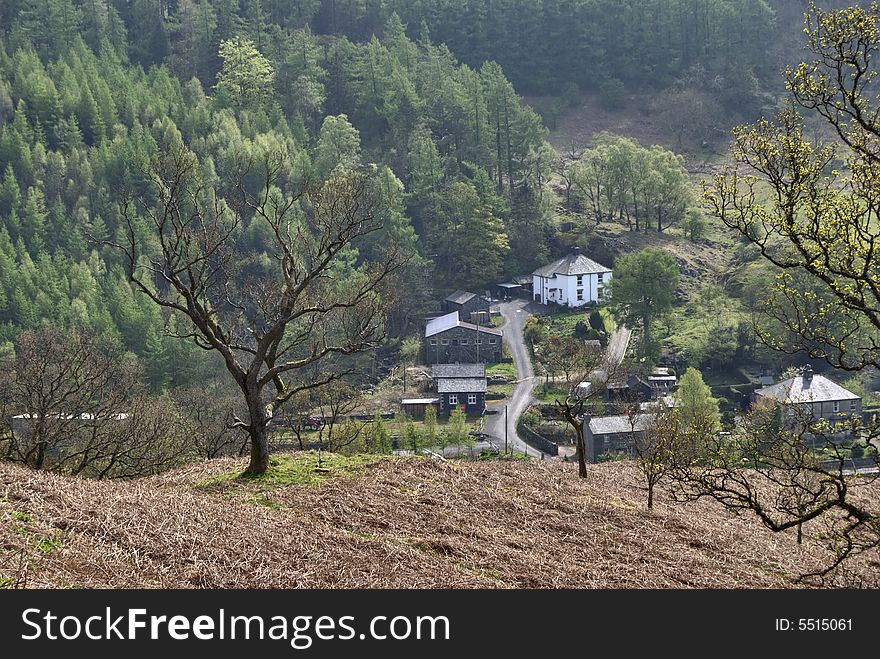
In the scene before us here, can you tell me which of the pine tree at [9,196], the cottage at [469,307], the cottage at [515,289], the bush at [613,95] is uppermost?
the bush at [613,95]

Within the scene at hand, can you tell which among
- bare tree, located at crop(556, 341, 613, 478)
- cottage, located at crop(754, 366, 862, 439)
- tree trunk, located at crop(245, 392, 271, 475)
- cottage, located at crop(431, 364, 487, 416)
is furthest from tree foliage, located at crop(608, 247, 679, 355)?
tree trunk, located at crop(245, 392, 271, 475)

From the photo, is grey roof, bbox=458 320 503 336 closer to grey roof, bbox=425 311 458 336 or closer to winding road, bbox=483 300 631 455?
grey roof, bbox=425 311 458 336

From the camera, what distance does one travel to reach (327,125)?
84625 mm

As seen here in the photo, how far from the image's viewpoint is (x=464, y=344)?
208ft

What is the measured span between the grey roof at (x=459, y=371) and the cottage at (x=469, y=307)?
693 centimetres

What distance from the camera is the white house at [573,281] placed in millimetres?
70062

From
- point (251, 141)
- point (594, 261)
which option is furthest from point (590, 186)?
point (251, 141)

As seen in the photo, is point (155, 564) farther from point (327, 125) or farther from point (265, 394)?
point (327, 125)

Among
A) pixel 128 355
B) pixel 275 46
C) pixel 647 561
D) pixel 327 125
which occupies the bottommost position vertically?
pixel 647 561

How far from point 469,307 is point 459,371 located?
9.95 metres

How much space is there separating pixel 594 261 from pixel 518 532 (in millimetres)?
62248

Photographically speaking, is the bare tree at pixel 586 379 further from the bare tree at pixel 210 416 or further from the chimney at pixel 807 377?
the bare tree at pixel 210 416

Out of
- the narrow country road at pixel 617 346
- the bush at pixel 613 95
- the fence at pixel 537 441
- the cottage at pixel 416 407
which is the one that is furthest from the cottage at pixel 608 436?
the bush at pixel 613 95

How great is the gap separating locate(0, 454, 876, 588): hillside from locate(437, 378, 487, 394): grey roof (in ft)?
127
